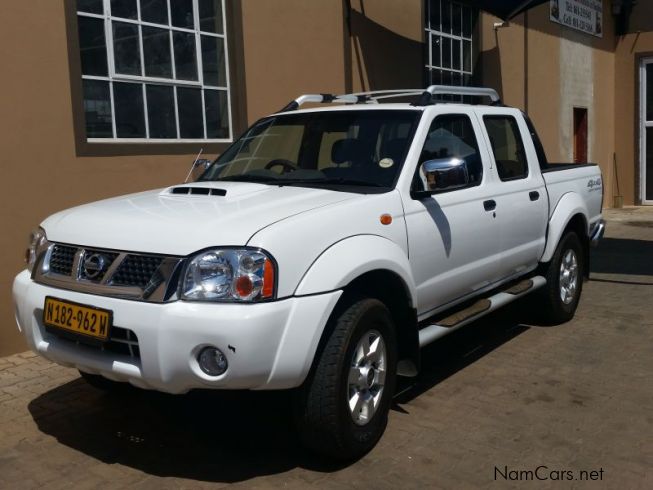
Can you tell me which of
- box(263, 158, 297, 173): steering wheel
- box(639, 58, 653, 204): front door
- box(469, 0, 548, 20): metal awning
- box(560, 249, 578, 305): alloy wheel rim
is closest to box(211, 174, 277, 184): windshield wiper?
box(263, 158, 297, 173): steering wheel

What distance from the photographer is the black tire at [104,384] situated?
4.65m

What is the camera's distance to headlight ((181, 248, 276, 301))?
3.27 meters

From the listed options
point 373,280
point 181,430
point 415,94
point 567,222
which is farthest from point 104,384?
point 567,222

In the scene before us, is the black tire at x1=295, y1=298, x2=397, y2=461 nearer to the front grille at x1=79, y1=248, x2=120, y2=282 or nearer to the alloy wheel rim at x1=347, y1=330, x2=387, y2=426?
the alloy wheel rim at x1=347, y1=330, x2=387, y2=426

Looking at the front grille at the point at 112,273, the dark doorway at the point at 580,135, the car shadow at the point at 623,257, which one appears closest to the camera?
the front grille at the point at 112,273

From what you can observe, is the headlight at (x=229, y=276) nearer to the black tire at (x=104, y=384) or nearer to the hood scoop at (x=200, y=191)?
the hood scoop at (x=200, y=191)

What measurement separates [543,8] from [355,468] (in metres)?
13.0

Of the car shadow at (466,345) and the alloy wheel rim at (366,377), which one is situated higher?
the alloy wheel rim at (366,377)

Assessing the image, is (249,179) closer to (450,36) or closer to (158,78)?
(158,78)

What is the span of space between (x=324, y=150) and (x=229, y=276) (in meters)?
1.69

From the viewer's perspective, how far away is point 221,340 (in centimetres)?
316

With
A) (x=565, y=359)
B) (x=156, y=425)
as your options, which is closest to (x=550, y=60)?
(x=565, y=359)

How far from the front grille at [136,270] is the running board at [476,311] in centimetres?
168

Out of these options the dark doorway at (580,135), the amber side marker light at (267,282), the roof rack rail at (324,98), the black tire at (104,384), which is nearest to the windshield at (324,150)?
the roof rack rail at (324,98)
